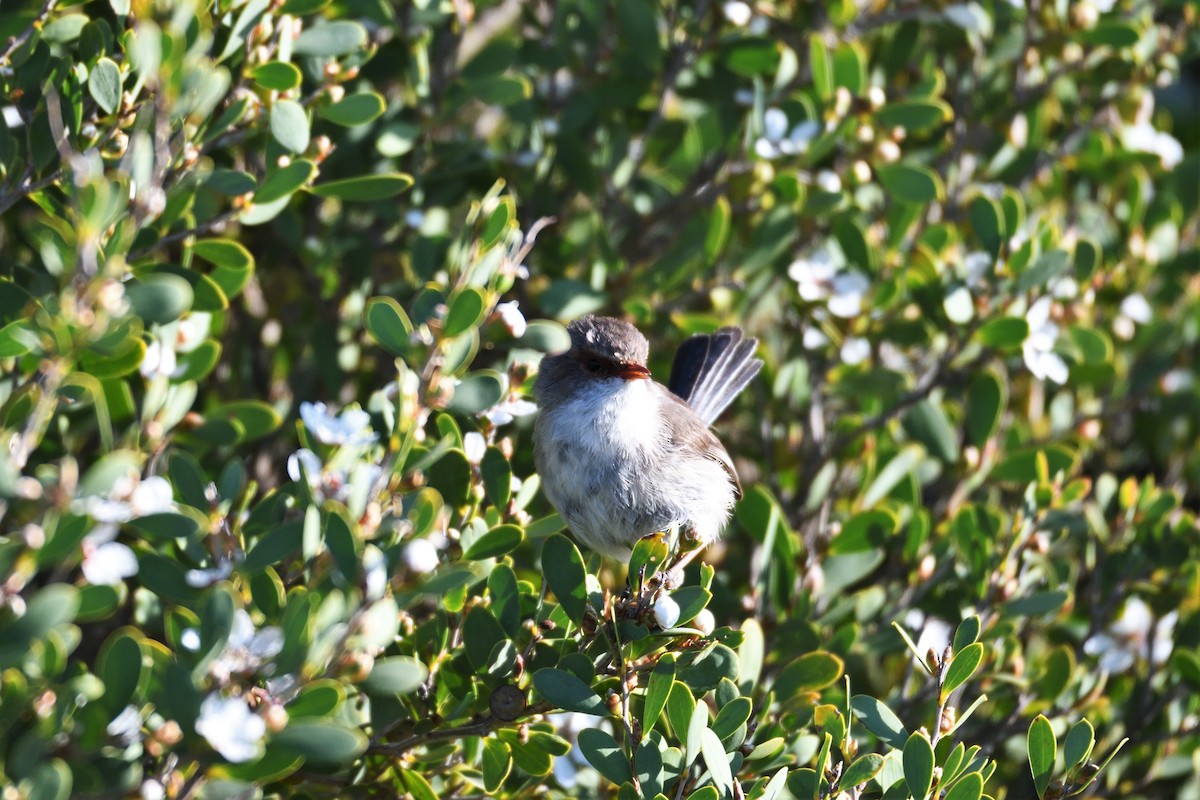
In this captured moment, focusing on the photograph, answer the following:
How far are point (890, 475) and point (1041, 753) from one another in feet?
4.90

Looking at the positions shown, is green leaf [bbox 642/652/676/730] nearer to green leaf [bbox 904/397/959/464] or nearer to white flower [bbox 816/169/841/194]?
green leaf [bbox 904/397/959/464]

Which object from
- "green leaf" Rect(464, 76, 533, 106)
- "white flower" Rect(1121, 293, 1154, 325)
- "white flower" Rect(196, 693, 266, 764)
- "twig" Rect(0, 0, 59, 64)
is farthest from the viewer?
"white flower" Rect(1121, 293, 1154, 325)

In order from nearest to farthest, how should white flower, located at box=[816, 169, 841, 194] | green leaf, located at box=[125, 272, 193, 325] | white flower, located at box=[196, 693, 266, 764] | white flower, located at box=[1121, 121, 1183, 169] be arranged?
white flower, located at box=[196, 693, 266, 764]
green leaf, located at box=[125, 272, 193, 325]
white flower, located at box=[816, 169, 841, 194]
white flower, located at box=[1121, 121, 1183, 169]

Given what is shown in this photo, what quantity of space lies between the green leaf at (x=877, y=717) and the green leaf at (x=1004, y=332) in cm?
167

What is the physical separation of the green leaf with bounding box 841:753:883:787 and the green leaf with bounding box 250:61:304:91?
194cm

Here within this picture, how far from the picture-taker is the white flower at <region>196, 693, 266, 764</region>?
1822 mm

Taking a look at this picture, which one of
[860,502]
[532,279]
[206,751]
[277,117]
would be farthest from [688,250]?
[206,751]

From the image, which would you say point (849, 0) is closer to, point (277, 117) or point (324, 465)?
point (277, 117)

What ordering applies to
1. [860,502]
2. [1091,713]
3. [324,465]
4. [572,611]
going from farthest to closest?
1. [860,502]
2. [1091,713]
3. [572,611]
4. [324,465]

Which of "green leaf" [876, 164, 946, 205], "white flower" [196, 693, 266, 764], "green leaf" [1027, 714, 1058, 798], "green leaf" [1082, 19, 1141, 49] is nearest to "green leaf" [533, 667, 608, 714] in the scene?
"white flower" [196, 693, 266, 764]

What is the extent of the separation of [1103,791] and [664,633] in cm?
198

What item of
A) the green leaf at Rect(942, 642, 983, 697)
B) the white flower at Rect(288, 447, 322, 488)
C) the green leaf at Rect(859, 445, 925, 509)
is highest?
the white flower at Rect(288, 447, 322, 488)

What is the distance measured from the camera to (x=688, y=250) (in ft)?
13.4

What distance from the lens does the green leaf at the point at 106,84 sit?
2559 millimetres
